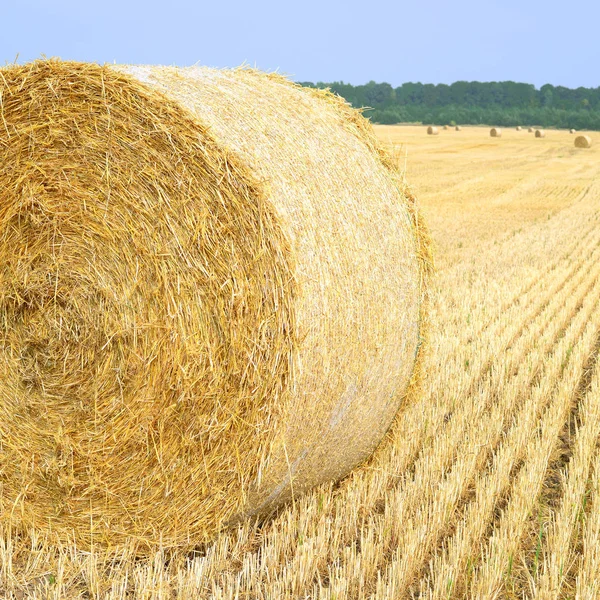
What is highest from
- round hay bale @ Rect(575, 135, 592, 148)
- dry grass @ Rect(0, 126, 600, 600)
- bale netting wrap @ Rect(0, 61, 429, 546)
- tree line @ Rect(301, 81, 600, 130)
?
tree line @ Rect(301, 81, 600, 130)

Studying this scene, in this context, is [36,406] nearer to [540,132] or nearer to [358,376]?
[358,376]

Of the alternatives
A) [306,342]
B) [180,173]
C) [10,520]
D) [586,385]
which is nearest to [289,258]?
[306,342]

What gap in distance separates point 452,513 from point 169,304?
1.78 metres

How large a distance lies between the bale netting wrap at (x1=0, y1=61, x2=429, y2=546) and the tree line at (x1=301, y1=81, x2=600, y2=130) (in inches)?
2564

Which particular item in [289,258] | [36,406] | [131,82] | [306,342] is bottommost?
[36,406]

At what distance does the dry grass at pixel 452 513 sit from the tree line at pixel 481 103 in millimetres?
62545

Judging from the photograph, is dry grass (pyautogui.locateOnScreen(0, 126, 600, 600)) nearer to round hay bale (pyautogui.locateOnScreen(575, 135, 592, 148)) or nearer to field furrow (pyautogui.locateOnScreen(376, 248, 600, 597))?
field furrow (pyautogui.locateOnScreen(376, 248, 600, 597))

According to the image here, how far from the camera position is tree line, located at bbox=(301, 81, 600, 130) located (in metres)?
70.6

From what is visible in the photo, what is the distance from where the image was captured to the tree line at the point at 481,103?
7062 centimetres

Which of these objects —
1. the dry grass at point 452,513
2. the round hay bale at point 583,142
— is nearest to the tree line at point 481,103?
the round hay bale at point 583,142

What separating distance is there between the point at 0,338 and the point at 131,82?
1543 mm

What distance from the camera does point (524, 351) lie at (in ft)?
22.9

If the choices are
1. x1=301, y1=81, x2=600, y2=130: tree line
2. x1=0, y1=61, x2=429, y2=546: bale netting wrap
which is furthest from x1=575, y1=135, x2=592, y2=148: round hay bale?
x1=0, y1=61, x2=429, y2=546: bale netting wrap

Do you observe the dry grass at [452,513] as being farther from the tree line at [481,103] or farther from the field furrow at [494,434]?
the tree line at [481,103]
